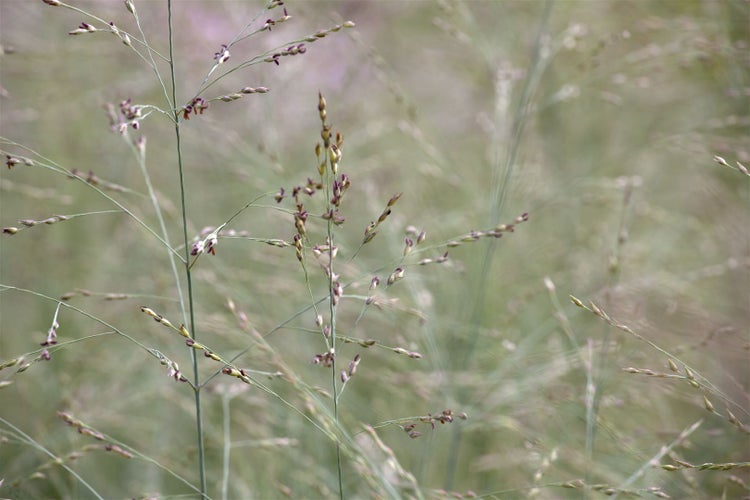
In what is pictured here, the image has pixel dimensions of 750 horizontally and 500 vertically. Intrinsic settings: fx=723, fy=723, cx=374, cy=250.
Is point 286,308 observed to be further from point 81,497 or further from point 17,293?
point 17,293

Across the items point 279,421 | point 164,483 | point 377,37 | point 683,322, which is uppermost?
point 377,37

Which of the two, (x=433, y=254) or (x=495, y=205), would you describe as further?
(x=433, y=254)

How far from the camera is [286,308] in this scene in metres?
2.19

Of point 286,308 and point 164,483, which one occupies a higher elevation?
point 286,308

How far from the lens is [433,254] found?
6.35 ft

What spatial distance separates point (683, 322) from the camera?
2.19 m

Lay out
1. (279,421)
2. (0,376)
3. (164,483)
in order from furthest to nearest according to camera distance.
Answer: (0,376)
(164,483)
(279,421)

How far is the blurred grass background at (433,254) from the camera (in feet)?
5.32

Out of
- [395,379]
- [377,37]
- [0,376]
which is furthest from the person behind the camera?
[377,37]

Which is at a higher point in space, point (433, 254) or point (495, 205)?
point (495, 205)

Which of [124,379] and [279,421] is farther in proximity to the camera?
[124,379]

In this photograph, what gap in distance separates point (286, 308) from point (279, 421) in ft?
1.51

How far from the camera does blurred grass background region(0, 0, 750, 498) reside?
1.62 m

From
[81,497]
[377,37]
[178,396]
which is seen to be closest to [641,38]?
[377,37]
